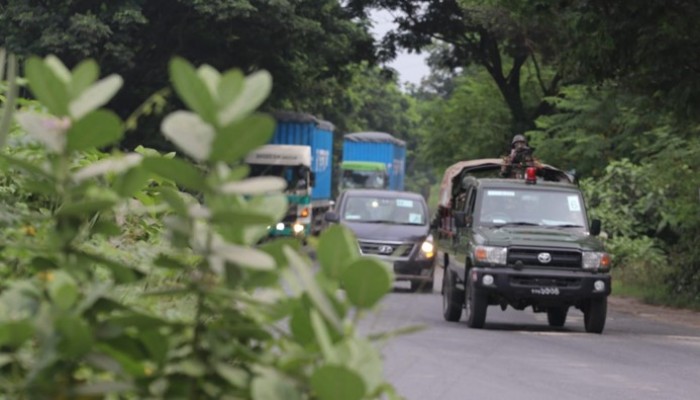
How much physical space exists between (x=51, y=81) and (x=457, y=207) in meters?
21.3

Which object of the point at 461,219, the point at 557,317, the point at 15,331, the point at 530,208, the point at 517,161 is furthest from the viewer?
the point at 517,161

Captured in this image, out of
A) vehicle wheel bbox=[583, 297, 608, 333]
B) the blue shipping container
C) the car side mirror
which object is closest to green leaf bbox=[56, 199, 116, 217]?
vehicle wheel bbox=[583, 297, 608, 333]

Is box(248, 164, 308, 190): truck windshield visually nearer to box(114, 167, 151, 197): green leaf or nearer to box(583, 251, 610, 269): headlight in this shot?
box(583, 251, 610, 269): headlight

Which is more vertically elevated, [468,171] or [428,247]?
[468,171]

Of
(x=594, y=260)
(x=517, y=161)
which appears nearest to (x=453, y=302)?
(x=594, y=260)

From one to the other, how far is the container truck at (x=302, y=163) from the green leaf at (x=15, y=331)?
31.2m

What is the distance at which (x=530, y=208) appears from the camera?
20.2 metres

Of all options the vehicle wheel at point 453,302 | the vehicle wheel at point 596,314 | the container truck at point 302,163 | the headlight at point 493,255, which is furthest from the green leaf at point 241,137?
the container truck at point 302,163

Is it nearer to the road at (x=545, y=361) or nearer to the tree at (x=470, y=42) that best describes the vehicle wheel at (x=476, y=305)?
the road at (x=545, y=361)

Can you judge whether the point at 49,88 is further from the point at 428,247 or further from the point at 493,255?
the point at 428,247

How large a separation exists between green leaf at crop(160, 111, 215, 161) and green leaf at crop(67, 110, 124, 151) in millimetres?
167

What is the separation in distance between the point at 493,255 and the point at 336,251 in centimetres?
1653

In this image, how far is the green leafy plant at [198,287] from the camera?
2.37 m

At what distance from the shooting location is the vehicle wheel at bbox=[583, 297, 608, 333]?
762 inches
